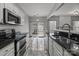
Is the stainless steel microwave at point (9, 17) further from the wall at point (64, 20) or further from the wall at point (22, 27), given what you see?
the wall at point (64, 20)

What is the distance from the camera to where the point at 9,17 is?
1.00 metres

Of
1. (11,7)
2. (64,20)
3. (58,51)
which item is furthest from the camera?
(64,20)

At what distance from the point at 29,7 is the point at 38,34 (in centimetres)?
44

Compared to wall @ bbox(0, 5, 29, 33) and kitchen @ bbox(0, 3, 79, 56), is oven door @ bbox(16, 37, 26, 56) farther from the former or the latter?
wall @ bbox(0, 5, 29, 33)

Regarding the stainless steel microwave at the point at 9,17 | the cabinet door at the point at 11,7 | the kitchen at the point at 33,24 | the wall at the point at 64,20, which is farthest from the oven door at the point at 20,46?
the wall at the point at 64,20

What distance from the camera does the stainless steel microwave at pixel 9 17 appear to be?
97 cm

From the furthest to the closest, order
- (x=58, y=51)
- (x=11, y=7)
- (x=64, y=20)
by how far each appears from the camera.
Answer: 1. (x=64, y=20)
2. (x=11, y=7)
3. (x=58, y=51)

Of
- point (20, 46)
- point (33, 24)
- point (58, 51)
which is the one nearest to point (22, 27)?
point (33, 24)

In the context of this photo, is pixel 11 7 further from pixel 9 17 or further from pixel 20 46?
pixel 20 46

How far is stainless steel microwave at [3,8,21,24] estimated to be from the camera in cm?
97

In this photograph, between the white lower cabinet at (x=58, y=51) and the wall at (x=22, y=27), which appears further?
the wall at (x=22, y=27)

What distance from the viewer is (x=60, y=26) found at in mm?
1146

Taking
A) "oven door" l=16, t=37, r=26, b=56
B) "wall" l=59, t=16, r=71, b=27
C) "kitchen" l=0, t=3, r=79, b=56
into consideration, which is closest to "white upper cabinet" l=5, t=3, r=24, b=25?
"kitchen" l=0, t=3, r=79, b=56

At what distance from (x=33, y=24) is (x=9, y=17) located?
36 cm
